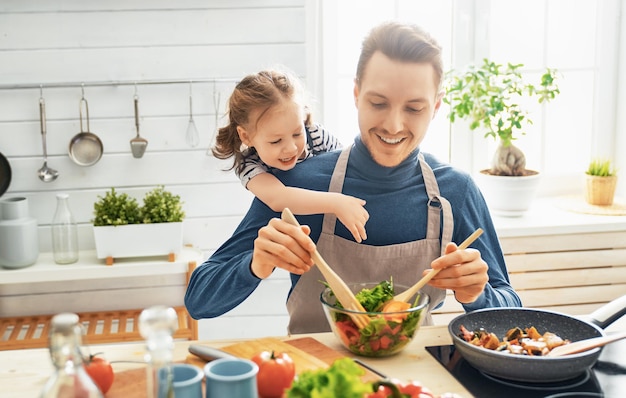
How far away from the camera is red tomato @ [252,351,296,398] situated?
1.27 metres

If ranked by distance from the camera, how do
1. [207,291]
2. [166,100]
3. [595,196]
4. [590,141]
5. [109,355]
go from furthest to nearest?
[590,141] → [595,196] → [166,100] → [207,291] → [109,355]

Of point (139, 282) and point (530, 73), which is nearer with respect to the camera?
point (139, 282)

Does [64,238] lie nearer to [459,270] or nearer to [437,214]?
[437,214]

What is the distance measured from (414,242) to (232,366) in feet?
2.66

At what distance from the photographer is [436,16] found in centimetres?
340

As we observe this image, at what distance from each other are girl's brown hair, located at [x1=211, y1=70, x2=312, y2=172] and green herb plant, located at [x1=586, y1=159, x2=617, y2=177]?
71.6 inches

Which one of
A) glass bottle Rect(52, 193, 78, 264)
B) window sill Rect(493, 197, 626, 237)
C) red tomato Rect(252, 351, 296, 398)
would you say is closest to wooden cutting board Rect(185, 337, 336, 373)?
red tomato Rect(252, 351, 296, 398)

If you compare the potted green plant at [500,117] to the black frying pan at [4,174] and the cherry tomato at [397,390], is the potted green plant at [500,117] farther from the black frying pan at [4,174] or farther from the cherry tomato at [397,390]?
the cherry tomato at [397,390]

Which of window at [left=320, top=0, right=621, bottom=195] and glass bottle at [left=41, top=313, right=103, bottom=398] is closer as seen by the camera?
glass bottle at [left=41, top=313, right=103, bottom=398]

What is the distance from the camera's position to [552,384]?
4.50 ft

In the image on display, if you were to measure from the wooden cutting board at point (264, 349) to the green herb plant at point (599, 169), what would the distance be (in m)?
2.22

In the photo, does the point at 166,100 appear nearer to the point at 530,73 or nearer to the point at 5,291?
the point at 5,291

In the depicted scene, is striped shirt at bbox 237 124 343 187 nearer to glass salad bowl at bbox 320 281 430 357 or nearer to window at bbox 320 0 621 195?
glass salad bowl at bbox 320 281 430 357

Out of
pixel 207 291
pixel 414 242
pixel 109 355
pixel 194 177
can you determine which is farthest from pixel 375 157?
pixel 194 177
